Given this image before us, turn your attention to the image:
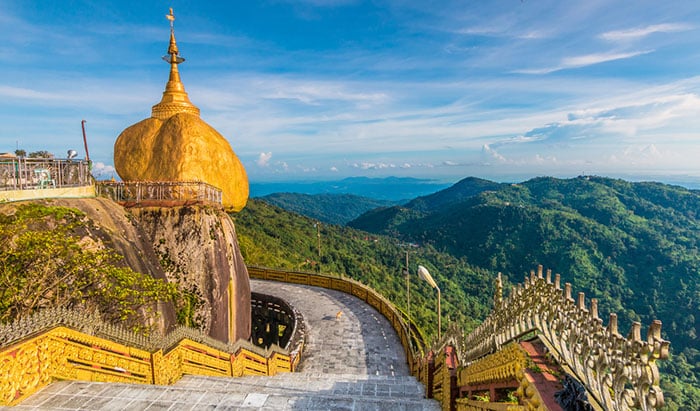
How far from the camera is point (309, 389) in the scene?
8.37m

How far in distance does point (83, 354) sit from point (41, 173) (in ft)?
27.9

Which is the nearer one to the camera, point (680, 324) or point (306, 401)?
point (306, 401)

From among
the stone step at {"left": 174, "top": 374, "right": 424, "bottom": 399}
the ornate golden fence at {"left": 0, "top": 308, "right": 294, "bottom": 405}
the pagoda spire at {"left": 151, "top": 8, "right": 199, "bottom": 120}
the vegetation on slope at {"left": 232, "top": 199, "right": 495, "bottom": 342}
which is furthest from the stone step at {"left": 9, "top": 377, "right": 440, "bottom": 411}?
the vegetation on slope at {"left": 232, "top": 199, "right": 495, "bottom": 342}

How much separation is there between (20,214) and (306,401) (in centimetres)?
905

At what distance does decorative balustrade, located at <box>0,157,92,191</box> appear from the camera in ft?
36.9

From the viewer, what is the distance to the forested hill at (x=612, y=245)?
3100 inches

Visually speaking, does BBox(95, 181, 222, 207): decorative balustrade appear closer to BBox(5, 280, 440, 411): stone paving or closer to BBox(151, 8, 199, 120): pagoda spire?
BBox(151, 8, 199, 120): pagoda spire

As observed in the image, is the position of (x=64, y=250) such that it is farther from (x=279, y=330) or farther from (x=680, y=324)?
(x=680, y=324)

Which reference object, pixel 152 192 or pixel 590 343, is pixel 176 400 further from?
pixel 152 192

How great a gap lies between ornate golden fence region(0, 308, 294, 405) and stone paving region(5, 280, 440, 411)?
27 cm

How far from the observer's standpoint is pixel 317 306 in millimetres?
20547

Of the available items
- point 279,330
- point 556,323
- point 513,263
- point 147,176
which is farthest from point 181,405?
point 513,263

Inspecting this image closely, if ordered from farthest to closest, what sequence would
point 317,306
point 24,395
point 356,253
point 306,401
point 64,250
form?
point 356,253 < point 317,306 < point 64,250 < point 306,401 < point 24,395

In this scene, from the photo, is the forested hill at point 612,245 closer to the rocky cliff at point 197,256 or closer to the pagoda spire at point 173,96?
the rocky cliff at point 197,256
